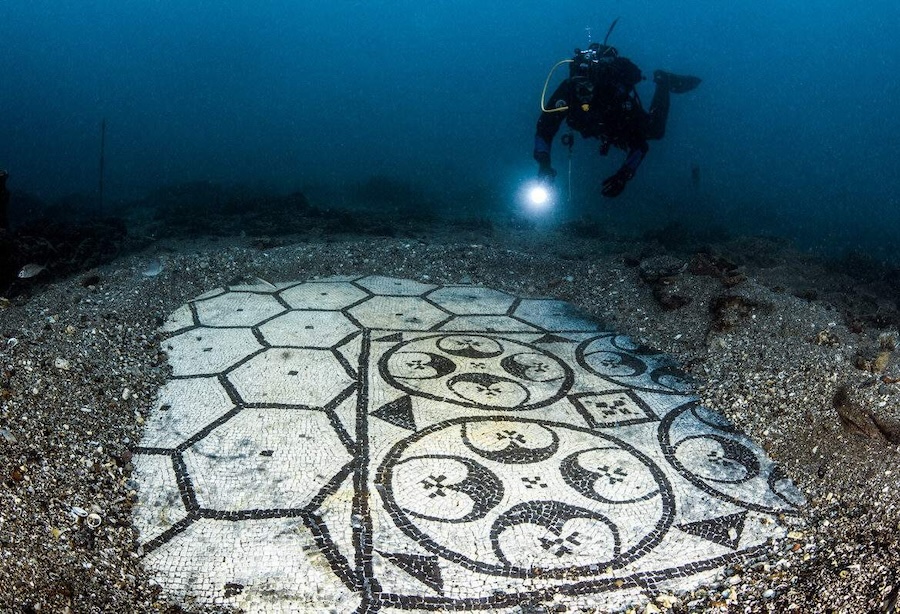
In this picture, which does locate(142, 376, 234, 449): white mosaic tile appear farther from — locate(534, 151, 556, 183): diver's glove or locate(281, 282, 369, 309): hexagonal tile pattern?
locate(534, 151, 556, 183): diver's glove

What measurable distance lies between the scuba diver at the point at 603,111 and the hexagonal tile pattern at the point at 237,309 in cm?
335

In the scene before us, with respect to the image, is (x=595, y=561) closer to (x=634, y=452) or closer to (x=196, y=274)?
(x=634, y=452)

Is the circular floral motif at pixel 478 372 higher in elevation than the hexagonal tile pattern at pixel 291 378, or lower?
higher

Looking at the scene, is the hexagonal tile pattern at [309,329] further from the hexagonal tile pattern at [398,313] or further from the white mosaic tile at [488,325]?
the white mosaic tile at [488,325]

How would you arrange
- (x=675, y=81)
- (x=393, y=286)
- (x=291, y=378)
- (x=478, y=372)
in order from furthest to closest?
(x=675, y=81), (x=393, y=286), (x=478, y=372), (x=291, y=378)

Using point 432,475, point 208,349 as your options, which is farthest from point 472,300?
point 432,475

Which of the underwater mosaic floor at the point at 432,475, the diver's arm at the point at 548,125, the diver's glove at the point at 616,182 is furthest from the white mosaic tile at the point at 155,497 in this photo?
the diver's glove at the point at 616,182

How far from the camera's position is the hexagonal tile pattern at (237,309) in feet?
19.6

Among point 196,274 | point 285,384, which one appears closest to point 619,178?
point 285,384

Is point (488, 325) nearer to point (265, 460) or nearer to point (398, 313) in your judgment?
point (398, 313)

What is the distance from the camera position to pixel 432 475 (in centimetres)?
369

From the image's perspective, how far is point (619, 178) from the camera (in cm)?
660

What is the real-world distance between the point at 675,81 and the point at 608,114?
1.94 m

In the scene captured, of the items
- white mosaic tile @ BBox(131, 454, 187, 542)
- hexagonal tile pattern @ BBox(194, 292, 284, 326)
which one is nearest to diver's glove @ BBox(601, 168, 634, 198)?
hexagonal tile pattern @ BBox(194, 292, 284, 326)
